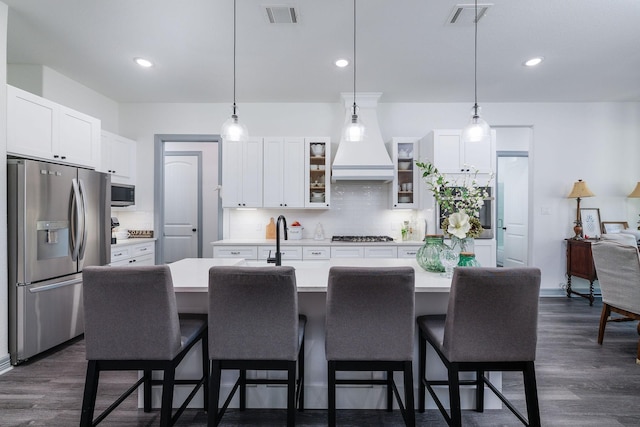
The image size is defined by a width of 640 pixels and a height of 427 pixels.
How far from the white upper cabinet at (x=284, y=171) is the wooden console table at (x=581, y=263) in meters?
3.77

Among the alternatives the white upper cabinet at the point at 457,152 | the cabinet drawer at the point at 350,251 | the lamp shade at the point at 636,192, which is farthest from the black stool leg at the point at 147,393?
the lamp shade at the point at 636,192

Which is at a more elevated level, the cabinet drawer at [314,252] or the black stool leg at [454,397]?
the cabinet drawer at [314,252]

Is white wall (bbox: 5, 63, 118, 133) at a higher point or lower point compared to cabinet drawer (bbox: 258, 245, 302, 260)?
higher

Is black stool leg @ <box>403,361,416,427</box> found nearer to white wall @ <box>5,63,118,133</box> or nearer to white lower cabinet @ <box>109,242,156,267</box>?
white lower cabinet @ <box>109,242,156,267</box>

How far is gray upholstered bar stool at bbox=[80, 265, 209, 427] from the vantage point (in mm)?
1374

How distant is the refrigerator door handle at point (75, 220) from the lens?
2.74m

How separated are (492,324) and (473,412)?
2.94ft

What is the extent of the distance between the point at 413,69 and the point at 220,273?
9.96ft

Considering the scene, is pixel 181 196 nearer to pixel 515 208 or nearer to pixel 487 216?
pixel 487 216

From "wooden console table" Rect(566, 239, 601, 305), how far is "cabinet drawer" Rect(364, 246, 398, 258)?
2.53 meters

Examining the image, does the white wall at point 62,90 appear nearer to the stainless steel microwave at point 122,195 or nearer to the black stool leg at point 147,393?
the stainless steel microwave at point 122,195

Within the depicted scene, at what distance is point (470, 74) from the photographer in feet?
11.1

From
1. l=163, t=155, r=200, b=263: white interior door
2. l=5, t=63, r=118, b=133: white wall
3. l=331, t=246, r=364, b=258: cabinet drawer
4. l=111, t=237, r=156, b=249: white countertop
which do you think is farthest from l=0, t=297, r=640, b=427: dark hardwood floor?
l=5, t=63, r=118, b=133: white wall

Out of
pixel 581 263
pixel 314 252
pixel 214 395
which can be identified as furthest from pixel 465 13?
pixel 581 263
